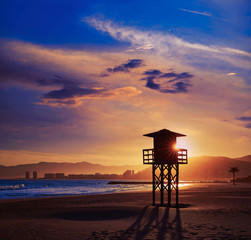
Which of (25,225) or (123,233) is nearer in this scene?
(123,233)

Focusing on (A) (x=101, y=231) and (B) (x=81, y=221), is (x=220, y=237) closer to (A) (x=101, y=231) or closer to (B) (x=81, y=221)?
(A) (x=101, y=231)

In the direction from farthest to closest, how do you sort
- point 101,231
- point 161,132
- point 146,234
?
point 161,132 → point 101,231 → point 146,234

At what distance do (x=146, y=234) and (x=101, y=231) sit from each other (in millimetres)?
2525

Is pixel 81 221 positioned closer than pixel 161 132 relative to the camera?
Yes

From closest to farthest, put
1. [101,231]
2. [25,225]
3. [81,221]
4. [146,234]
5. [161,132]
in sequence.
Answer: [146,234], [101,231], [25,225], [81,221], [161,132]

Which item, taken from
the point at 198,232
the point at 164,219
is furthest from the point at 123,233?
the point at 164,219

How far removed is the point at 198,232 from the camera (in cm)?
1564

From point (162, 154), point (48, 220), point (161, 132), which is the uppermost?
point (161, 132)

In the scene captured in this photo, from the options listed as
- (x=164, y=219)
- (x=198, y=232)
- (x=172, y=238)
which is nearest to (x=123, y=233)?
(x=172, y=238)

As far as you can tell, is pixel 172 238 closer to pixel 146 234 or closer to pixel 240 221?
pixel 146 234

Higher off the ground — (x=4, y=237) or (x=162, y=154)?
(x=162, y=154)

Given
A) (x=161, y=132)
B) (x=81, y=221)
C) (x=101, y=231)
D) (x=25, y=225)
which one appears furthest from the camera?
(x=161, y=132)

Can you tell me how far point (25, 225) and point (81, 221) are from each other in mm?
3575

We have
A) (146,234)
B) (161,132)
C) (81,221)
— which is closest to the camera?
(146,234)
